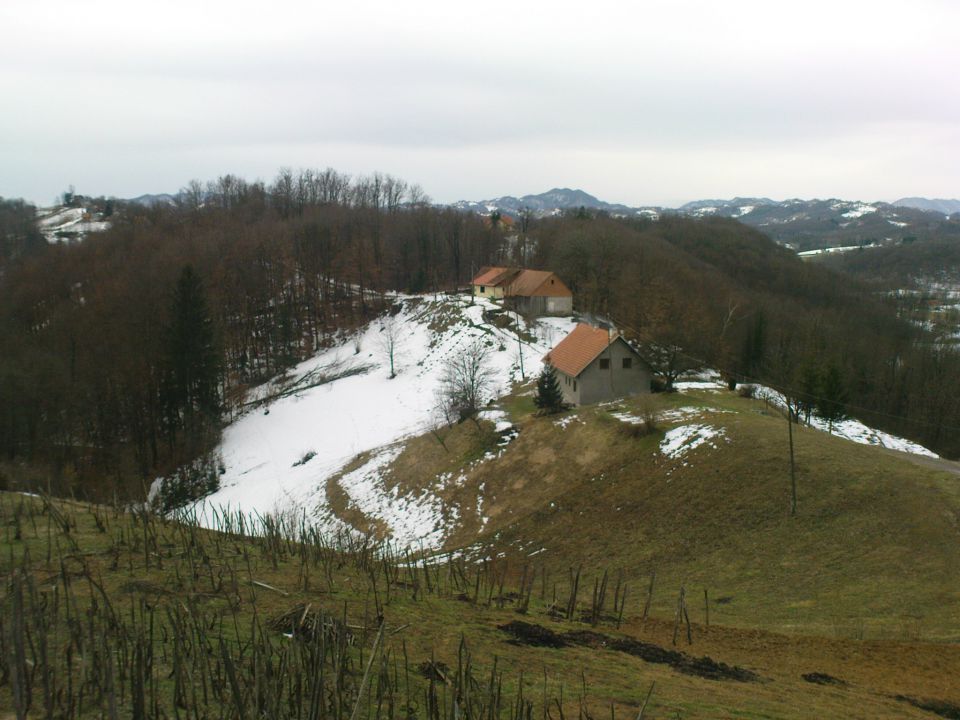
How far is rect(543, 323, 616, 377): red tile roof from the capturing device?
1384 inches

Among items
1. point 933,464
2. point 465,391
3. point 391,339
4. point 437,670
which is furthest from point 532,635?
point 391,339

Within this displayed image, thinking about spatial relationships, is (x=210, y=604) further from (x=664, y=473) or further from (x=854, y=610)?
(x=664, y=473)

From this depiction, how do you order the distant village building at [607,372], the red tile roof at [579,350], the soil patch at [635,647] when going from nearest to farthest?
1. the soil patch at [635,647]
2. the distant village building at [607,372]
3. the red tile roof at [579,350]

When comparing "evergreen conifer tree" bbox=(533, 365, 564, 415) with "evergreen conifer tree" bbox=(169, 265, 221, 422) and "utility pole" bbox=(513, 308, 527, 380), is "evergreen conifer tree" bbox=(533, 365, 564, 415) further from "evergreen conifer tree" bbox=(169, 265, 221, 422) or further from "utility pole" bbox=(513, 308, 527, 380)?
"evergreen conifer tree" bbox=(169, 265, 221, 422)

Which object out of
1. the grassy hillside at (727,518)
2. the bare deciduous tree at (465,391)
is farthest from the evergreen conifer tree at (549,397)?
the bare deciduous tree at (465,391)

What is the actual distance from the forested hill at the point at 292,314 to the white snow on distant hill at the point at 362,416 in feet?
13.6

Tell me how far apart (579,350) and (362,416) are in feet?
58.9

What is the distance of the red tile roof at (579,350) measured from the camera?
35156mm

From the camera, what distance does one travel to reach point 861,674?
10.4 metres

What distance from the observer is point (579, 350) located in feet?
122

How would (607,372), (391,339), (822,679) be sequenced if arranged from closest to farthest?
(822,679)
(607,372)
(391,339)

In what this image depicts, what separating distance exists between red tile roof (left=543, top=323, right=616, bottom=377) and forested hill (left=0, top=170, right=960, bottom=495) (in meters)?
3.57

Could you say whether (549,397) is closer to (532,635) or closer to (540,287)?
(532,635)

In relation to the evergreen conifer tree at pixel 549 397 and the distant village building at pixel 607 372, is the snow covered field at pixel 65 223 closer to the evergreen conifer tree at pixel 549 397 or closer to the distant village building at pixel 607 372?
the evergreen conifer tree at pixel 549 397
